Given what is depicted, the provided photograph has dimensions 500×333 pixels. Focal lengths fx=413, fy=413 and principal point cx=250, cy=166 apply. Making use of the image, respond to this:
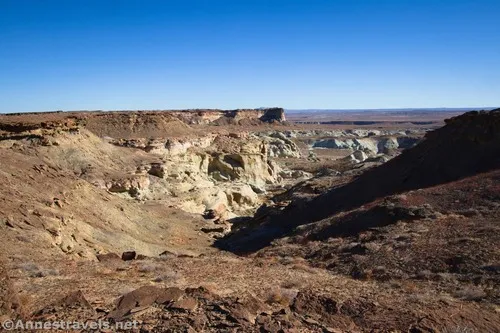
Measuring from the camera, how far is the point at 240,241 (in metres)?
22.6

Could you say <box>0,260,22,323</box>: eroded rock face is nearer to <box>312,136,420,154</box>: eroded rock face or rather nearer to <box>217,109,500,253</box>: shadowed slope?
<box>217,109,500,253</box>: shadowed slope

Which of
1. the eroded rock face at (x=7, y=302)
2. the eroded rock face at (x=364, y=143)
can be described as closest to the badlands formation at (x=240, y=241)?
the eroded rock face at (x=7, y=302)

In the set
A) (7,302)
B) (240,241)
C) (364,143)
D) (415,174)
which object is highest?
(7,302)

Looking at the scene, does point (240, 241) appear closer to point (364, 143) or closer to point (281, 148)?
point (281, 148)

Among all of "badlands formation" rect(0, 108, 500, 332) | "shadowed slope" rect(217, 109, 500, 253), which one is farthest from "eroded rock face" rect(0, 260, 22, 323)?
"shadowed slope" rect(217, 109, 500, 253)

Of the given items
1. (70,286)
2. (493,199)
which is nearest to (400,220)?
(493,199)

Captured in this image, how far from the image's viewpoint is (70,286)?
27.7ft

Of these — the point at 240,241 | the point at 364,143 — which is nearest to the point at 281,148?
the point at 364,143

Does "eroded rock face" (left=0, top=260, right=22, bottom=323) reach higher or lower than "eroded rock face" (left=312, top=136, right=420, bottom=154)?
higher

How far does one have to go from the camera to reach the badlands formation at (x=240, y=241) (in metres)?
7.07

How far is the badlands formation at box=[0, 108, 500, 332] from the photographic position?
7.07 m

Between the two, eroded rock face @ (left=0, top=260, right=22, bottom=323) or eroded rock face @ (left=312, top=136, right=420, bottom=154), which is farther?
eroded rock face @ (left=312, top=136, right=420, bottom=154)

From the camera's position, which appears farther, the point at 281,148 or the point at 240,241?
the point at 281,148

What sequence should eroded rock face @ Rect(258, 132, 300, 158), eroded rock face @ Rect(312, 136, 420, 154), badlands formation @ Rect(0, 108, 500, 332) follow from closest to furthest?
1. badlands formation @ Rect(0, 108, 500, 332)
2. eroded rock face @ Rect(258, 132, 300, 158)
3. eroded rock face @ Rect(312, 136, 420, 154)
